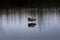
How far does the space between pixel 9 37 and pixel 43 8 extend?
95 centimetres

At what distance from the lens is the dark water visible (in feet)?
7.86

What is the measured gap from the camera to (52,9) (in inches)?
94.7

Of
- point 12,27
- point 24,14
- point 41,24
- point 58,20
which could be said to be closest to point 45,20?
point 41,24

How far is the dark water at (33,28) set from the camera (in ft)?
7.86

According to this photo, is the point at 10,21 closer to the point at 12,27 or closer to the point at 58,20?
the point at 12,27

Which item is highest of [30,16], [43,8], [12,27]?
[43,8]

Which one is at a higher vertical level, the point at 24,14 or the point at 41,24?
the point at 24,14

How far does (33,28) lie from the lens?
241cm

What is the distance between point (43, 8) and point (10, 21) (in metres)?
0.75

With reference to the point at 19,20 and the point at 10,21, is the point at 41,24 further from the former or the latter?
the point at 10,21

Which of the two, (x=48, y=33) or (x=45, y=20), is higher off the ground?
(x=45, y=20)

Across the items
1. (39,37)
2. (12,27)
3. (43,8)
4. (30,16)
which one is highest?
(43,8)

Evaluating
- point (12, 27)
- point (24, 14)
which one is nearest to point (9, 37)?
point (12, 27)
